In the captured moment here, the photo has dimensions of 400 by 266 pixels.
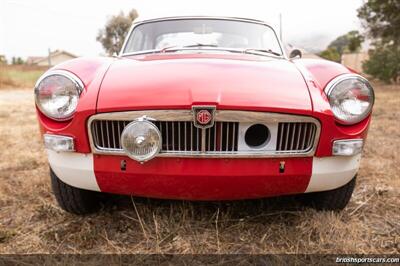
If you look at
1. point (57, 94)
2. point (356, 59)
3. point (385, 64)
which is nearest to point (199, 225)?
point (57, 94)

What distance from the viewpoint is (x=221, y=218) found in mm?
2131

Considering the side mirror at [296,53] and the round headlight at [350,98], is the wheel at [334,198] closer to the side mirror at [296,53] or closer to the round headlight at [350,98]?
the round headlight at [350,98]

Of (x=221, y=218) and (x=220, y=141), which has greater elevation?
(x=220, y=141)

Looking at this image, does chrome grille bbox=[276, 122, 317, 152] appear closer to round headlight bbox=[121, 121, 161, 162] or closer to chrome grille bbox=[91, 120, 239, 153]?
chrome grille bbox=[91, 120, 239, 153]

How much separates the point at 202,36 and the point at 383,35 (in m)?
17.0

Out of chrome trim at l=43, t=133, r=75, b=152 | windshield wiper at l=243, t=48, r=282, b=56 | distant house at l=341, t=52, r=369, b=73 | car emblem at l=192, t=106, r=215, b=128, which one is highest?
windshield wiper at l=243, t=48, r=282, b=56

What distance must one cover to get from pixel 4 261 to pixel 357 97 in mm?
1864

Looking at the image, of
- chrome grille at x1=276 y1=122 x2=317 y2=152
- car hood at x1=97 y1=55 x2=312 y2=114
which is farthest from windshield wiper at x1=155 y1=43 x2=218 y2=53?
chrome grille at x1=276 y1=122 x2=317 y2=152

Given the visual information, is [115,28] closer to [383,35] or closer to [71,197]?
[383,35]

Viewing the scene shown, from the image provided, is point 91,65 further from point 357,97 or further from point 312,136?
point 357,97

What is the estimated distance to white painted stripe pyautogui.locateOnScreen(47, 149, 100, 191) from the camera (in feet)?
5.89

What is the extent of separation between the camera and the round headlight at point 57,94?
181 cm

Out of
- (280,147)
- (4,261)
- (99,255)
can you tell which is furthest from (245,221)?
(4,261)

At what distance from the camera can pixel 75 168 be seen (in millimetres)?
1824
